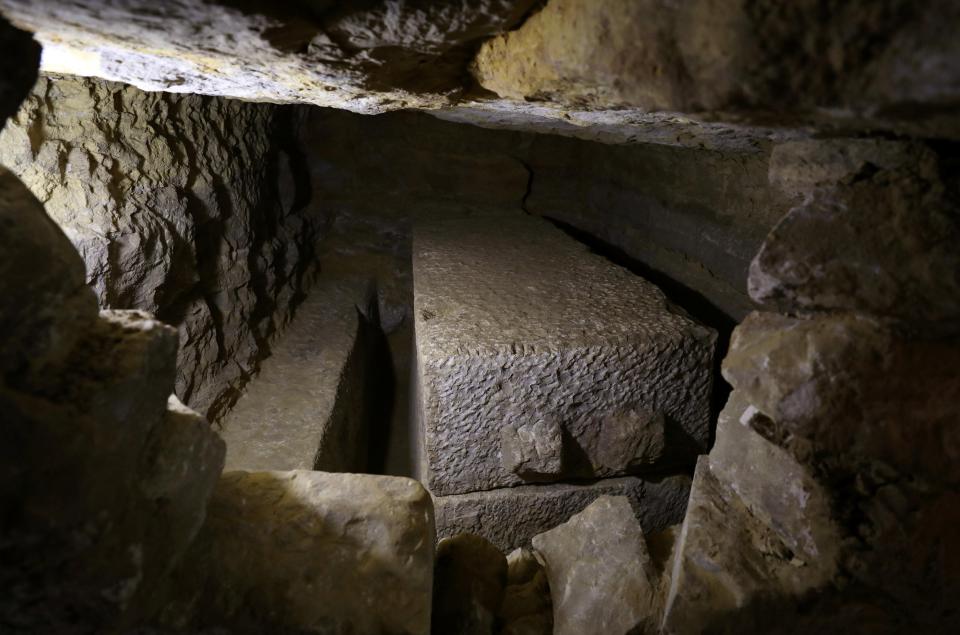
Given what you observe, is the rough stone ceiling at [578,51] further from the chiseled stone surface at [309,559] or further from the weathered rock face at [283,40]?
the chiseled stone surface at [309,559]

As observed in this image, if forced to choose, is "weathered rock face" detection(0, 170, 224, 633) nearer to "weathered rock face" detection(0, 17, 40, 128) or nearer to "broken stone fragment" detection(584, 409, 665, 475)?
"weathered rock face" detection(0, 17, 40, 128)

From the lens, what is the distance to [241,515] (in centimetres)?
103

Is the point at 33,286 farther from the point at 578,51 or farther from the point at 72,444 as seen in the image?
the point at 578,51

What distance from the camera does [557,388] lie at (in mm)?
1617

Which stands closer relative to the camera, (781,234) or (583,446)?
(781,234)

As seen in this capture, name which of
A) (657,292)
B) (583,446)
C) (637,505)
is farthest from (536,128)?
(637,505)

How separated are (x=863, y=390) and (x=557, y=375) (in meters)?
0.86

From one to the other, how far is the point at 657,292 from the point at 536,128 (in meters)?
0.71

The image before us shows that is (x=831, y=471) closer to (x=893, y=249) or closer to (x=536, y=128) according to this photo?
(x=893, y=249)

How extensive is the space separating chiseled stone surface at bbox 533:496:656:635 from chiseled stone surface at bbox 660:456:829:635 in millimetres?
166

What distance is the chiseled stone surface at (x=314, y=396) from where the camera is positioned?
84.8 inches

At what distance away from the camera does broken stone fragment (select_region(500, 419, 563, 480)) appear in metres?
1.63

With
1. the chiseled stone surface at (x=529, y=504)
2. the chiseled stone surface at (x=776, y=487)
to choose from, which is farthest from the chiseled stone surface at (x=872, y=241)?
the chiseled stone surface at (x=529, y=504)

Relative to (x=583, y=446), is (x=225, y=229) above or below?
above
